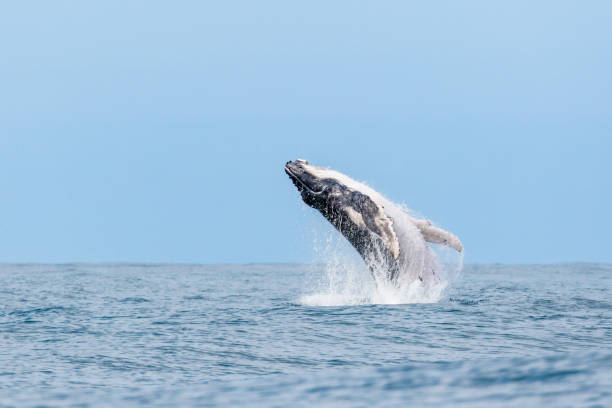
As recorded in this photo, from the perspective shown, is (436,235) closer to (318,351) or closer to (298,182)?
(298,182)

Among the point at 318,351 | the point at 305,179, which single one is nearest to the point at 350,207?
the point at 305,179

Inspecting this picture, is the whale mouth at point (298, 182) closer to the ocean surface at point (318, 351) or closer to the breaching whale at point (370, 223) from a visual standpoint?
the breaching whale at point (370, 223)

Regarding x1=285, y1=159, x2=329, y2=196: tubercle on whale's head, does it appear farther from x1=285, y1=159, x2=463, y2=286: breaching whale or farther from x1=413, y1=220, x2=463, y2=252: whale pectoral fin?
x1=413, y1=220, x2=463, y2=252: whale pectoral fin

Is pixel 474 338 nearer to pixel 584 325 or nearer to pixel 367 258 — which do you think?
pixel 584 325

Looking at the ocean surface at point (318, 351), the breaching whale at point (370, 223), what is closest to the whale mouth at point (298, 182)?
the breaching whale at point (370, 223)

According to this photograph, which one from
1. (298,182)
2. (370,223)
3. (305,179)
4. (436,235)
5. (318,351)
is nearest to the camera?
(318,351)

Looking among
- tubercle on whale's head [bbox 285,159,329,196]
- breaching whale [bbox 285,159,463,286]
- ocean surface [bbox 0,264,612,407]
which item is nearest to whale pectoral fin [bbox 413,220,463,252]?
breaching whale [bbox 285,159,463,286]

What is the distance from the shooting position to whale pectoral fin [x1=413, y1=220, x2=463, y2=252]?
63.6 feet

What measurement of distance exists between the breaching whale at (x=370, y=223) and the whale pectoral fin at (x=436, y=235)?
0.44 metres

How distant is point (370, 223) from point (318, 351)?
236 inches

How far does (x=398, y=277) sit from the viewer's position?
18.5m

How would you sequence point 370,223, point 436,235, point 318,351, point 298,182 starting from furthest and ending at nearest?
point 436,235
point 298,182
point 370,223
point 318,351

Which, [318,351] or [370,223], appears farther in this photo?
[370,223]

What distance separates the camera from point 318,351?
12297mm
